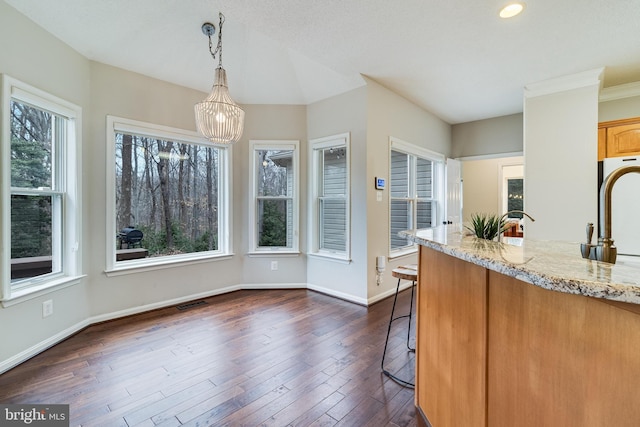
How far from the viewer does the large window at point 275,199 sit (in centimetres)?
418

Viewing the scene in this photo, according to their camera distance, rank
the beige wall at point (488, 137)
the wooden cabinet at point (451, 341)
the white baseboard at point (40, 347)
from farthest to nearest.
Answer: the beige wall at point (488, 137) < the white baseboard at point (40, 347) < the wooden cabinet at point (451, 341)

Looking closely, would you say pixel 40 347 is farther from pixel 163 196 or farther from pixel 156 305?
pixel 163 196

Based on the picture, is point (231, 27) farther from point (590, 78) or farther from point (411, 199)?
point (590, 78)

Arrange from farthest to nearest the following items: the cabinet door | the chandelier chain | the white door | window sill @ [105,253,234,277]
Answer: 1. the white door
2. the cabinet door
3. window sill @ [105,253,234,277]
4. the chandelier chain

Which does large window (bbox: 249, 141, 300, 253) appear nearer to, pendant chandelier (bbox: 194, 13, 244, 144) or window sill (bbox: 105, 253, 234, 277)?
window sill (bbox: 105, 253, 234, 277)

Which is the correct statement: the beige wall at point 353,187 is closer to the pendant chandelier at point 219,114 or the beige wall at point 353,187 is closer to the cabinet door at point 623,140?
the pendant chandelier at point 219,114

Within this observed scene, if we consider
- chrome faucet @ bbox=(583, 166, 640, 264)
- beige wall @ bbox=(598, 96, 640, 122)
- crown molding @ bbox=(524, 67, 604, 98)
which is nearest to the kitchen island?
chrome faucet @ bbox=(583, 166, 640, 264)

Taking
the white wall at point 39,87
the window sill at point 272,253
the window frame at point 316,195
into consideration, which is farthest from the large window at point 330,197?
the white wall at point 39,87

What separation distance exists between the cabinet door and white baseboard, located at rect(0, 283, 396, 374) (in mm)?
3045

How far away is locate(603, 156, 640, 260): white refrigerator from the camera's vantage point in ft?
10.0

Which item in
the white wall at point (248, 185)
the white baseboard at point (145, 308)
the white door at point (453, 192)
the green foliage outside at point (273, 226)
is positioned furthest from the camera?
the white door at point (453, 192)

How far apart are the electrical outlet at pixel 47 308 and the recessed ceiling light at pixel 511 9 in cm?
465

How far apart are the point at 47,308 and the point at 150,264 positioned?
979 mm

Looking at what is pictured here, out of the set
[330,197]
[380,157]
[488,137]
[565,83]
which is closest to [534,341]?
[380,157]
